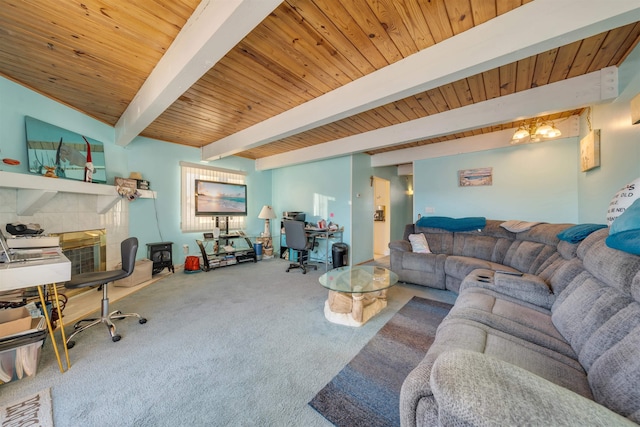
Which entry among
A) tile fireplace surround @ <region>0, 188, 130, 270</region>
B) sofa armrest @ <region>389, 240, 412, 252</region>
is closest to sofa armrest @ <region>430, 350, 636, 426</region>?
sofa armrest @ <region>389, 240, 412, 252</region>

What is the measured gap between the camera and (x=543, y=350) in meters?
1.13

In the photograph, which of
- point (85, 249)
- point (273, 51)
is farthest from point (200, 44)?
point (85, 249)

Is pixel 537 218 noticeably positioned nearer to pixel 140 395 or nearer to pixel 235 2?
pixel 235 2

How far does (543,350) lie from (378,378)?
92cm

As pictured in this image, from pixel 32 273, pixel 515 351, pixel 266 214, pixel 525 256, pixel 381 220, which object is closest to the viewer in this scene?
pixel 515 351

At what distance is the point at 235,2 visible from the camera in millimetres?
1187

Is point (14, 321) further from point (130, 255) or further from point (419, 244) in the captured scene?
point (419, 244)

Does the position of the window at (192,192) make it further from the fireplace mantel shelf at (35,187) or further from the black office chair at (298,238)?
the black office chair at (298,238)

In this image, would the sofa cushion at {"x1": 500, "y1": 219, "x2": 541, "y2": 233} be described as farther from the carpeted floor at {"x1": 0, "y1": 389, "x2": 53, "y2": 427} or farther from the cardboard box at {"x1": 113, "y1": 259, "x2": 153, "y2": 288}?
the cardboard box at {"x1": 113, "y1": 259, "x2": 153, "y2": 288}

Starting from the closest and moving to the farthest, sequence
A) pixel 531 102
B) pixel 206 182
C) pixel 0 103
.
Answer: pixel 0 103 < pixel 531 102 < pixel 206 182

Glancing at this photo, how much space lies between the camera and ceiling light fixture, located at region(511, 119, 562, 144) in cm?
277

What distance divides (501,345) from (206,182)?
493 cm

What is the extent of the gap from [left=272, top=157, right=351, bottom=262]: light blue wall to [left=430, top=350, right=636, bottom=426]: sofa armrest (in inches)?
154

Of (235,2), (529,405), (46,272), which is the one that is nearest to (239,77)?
(235,2)
